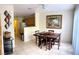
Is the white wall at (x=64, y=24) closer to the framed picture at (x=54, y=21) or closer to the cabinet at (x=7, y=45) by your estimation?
the framed picture at (x=54, y=21)

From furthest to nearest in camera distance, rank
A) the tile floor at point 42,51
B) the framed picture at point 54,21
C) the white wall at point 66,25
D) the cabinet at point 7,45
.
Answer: the framed picture at point 54,21 → the white wall at point 66,25 → the tile floor at point 42,51 → the cabinet at point 7,45

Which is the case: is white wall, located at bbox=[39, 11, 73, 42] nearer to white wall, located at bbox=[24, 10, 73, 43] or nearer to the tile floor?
white wall, located at bbox=[24, 10, 73, 43]

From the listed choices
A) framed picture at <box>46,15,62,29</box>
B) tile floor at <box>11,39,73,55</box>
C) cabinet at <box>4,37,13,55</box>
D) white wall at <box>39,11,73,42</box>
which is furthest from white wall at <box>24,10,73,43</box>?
cabinet at <box>4,37,13,55</box>

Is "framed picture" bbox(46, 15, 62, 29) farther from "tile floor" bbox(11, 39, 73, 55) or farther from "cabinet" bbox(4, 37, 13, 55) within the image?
"cabinet" bbox(4, 37, 13, 55)

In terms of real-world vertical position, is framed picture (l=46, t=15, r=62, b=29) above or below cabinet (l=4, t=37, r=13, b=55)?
above

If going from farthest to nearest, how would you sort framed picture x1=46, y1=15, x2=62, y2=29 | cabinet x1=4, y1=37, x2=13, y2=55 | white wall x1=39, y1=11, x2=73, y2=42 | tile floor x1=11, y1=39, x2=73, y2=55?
framed picture x1=46, y1=15, x2=62, y2=29
white wall x1=39, y1=11, x2=73, y2=42
tile floor x1=11, y1=39, x2=73, y2=55
cabinet x1=4, y1=37, x2=13, y2=55

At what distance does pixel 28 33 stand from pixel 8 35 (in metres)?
2.63

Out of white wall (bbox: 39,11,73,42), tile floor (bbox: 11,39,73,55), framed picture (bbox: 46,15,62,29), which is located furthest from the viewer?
framed picture (bbox: 46,15,62,29)

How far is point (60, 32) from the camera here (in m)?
5.32

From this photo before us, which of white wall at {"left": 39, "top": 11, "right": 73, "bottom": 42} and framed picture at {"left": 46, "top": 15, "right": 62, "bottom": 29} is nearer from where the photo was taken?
white wall at {"left": 39, "top": 11, "right": 73, "bottom": 42}

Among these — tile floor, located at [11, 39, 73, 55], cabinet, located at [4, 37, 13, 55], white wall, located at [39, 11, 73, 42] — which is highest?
white wall, located at [39, 11, 73, 42]

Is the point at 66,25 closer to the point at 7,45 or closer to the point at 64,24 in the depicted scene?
the point at 64,24

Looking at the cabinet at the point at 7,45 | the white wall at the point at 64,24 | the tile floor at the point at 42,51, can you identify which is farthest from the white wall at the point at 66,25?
the cabinet at the point at 7,45
